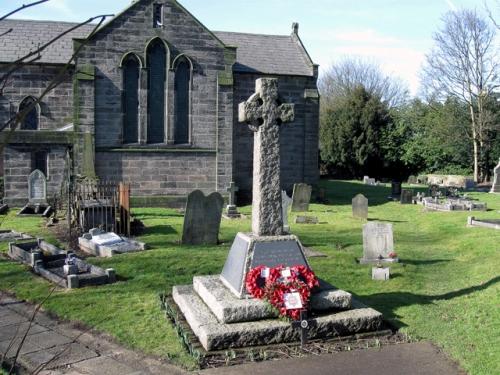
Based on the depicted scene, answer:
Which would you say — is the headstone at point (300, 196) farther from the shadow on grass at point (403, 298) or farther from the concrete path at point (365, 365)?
the concrete path at point (365, 365)

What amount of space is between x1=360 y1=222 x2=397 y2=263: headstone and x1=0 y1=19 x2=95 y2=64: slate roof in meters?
16.3

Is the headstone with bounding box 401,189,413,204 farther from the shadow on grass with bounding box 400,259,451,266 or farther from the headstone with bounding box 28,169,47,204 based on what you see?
the headstone with bounding box 28,169,47,204

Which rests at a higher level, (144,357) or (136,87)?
(136,87)

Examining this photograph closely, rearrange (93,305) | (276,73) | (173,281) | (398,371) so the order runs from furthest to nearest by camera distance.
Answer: (276,73) < (173,281) < (93,305) < (398,371)

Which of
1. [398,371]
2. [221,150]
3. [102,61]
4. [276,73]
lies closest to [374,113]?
[276,73]

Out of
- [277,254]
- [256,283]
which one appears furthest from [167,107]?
[256,283]

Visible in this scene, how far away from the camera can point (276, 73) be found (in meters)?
25.4

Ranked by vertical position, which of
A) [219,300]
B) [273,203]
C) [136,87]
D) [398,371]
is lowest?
[398,371]

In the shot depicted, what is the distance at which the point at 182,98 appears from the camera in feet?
74.7

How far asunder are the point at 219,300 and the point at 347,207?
17490mm

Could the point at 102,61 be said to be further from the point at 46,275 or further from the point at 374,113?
the point at 374,113

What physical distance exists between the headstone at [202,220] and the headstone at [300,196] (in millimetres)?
7840

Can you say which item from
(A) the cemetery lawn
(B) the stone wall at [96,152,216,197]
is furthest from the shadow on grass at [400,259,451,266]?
(B) the stone wall at [96,152,216,197]

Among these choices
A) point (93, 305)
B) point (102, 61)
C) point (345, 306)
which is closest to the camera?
point (345, 306)
